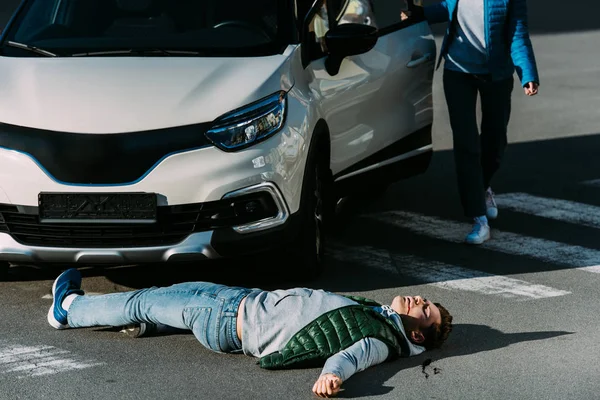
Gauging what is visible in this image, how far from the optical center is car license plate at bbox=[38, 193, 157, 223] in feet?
22.8

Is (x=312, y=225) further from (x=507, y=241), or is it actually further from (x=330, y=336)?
(x=507, y=241)

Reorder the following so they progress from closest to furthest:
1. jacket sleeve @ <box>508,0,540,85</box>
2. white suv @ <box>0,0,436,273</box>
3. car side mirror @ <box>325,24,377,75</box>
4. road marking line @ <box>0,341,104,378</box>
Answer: road marking line @ <box>0,341,104,378</box>
white suv @ <box>0,0,436,273</box>
car side mirror @ <box>325,24,377,75</box>
jacket sleeve @ <box>508,0,540,85</box>

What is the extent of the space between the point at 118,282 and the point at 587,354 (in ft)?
8.90

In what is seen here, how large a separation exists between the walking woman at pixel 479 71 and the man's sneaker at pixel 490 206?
1.35 ft

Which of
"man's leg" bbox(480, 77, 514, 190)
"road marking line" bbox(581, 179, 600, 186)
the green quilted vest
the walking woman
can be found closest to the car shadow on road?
the green quilted vest

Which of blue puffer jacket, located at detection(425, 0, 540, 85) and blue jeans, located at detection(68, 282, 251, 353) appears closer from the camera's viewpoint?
blue jeans, located at detection(68, 282, 251, 353)

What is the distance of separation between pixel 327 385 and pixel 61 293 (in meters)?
1.75

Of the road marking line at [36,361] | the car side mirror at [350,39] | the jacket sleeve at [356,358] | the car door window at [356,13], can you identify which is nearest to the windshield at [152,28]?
the car side mirror at [350,39]

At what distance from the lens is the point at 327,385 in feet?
18.7

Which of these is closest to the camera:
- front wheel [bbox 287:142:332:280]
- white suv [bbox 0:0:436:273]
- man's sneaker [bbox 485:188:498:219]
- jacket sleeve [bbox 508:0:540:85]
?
white suv [bbox 0:0:436:273]

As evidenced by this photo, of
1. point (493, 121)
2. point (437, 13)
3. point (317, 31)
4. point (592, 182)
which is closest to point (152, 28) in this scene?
point (317, 31)

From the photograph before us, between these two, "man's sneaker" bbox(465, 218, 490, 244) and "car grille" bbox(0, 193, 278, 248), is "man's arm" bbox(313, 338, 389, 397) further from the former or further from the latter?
"man's sneaker" bbox(465, 218, 490, 244)

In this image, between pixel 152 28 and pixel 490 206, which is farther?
pixel 490 206

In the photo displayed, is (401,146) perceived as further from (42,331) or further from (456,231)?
(42,331)
